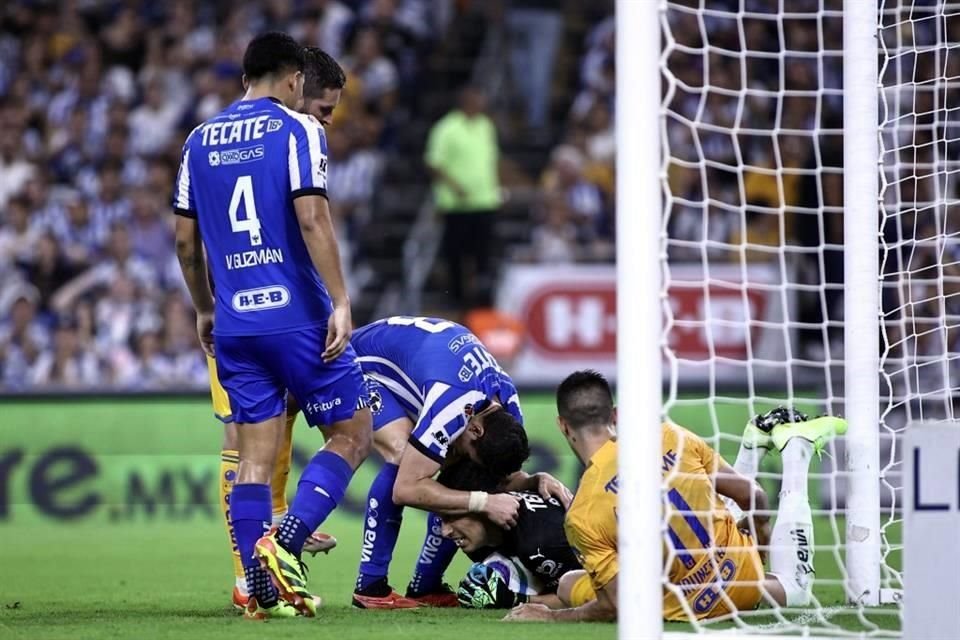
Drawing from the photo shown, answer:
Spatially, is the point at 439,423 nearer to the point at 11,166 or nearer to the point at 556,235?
the point at 556,235

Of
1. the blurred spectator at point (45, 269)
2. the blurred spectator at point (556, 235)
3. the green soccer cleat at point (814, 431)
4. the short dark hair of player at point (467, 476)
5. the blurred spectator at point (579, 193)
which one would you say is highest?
the blurred spectator at point (579, 193)

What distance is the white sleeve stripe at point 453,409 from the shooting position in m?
6.15

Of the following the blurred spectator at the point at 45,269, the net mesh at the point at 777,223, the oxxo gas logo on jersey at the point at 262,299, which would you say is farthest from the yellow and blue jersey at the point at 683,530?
the blurred spectator at the point at 45,269

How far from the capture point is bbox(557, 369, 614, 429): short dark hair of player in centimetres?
570

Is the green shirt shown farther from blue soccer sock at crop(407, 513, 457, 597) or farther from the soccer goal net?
blue soccer sock at crop(407, 513, 457, 597)

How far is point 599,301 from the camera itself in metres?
14.0

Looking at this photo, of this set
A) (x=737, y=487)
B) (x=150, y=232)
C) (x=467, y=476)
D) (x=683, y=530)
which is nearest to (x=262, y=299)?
(x=467, y=476)

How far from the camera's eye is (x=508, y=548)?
631 centimetres

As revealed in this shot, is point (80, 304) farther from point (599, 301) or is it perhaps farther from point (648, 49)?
point (648, 49)

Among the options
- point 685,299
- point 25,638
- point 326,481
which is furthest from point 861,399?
point 685,299

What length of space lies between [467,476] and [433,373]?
1.49ft

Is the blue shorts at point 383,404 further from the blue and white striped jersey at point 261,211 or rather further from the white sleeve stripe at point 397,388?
the blue and white striped jersey at point 261,211

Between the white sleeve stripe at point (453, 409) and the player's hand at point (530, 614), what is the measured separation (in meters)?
0.81

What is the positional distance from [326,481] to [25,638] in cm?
124
